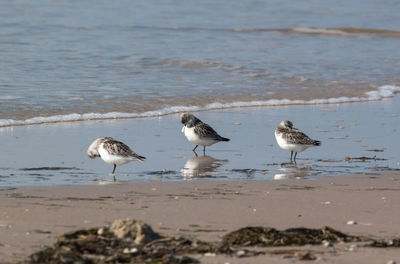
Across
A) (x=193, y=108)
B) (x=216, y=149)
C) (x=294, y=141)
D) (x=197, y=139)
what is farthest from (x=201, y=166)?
(x=193, y=108)

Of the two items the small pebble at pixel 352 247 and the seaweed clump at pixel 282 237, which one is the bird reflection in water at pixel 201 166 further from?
the small pebble at pixel 352 247

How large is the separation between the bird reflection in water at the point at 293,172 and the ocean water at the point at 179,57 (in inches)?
192

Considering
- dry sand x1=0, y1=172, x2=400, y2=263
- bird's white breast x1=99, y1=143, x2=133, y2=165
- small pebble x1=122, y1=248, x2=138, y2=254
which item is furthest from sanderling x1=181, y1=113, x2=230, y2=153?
small pebble x1=122, y1=248, x2=138, y2=254

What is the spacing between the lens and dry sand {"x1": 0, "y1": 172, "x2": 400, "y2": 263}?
649 centimetres

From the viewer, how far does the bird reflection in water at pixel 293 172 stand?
10010 mm

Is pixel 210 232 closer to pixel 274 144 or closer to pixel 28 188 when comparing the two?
pixel 28 188

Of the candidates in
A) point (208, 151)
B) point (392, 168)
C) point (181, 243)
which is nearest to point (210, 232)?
point (181, 243)

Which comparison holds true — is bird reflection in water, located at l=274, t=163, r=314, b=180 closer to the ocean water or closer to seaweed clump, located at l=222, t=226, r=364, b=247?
seaweed clump, located at l=222, t=226, r=364, b=247

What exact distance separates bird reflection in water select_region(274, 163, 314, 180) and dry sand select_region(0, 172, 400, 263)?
1.06ft

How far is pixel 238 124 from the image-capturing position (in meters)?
14.3

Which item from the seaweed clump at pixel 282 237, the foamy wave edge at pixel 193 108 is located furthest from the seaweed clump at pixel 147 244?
the foamy wave edge at pixel 193 108

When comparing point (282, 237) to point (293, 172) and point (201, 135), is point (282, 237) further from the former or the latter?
point (201, 135)

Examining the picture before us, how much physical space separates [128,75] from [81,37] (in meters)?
7.22

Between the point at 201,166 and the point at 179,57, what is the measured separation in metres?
12.1
